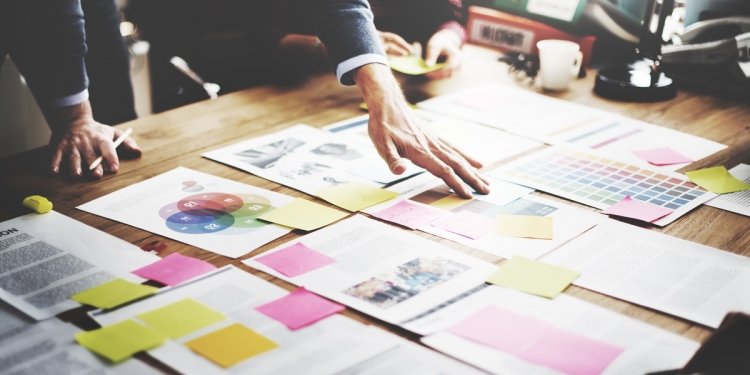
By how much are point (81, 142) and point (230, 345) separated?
2.53 feet

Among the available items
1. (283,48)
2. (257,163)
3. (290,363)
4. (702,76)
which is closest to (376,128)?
(257,163)

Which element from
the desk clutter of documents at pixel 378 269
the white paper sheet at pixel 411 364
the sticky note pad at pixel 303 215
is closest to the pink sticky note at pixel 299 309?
the desk clutter of documents at pixel 378 269

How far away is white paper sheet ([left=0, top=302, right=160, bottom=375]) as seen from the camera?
78cm

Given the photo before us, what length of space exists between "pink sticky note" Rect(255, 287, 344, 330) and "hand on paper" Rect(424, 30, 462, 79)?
44.2 inches

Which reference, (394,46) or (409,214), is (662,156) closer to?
(409,214)

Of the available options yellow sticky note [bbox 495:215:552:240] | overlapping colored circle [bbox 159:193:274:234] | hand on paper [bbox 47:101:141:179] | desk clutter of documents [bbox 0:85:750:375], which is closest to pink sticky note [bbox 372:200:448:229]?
desk clutter of documents [bbox 0:85:750:375]

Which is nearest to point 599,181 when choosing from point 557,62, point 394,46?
point 557,62

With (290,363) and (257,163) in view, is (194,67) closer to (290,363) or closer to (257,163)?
(257,163)

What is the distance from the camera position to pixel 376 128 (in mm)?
1350

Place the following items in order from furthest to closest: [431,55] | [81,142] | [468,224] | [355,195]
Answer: [431,55] < [81,142] < [355,195] < [468,224]

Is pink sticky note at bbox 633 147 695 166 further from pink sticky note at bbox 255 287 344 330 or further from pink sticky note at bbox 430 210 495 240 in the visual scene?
pink sticky note at bbox 255 287 344 330

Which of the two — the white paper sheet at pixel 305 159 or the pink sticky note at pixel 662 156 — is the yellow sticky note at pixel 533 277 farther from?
the pink sticky note at pixel 662 156

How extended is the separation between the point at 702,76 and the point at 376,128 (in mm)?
1039

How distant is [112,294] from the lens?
0.92 m
